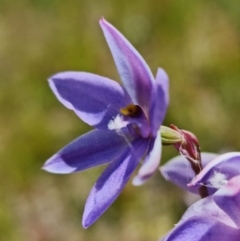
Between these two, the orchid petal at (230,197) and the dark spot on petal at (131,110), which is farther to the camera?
the dark spot on petal at (131,110)

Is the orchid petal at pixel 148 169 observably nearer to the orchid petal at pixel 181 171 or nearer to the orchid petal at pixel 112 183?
the orchid petal at pixel 112 183

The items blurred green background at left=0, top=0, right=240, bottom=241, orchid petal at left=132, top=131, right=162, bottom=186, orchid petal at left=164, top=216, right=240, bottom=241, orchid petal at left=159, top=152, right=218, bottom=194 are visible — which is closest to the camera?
orchid petal at left=132, top=131, right=162, bottom=186

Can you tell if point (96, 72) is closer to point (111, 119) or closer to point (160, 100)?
point (111, 119)

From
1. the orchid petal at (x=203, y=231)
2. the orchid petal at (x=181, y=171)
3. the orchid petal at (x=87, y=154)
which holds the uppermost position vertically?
the orchid petal at (x=87, y=154)

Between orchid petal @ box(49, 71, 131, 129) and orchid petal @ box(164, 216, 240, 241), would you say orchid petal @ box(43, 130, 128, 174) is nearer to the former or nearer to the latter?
orchid petal @ box(49, 71, 131, 129)

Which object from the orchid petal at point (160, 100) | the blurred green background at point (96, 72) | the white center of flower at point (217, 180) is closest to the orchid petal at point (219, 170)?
the white center of flower at point (217, 180)

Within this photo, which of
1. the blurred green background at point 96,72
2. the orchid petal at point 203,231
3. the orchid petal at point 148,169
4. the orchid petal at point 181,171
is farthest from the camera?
the blurred green background at point 96,72

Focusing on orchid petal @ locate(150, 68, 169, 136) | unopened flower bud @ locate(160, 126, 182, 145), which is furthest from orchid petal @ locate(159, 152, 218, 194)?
orchid petal @ locate(150, 68, 169, 136)

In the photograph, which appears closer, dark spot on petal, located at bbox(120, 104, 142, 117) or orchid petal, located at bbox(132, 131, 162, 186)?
orchid petal, located at bbox(132, 131, 162, 186)

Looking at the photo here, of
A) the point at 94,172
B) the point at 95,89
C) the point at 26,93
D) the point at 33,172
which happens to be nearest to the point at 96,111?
the point at 95,89
